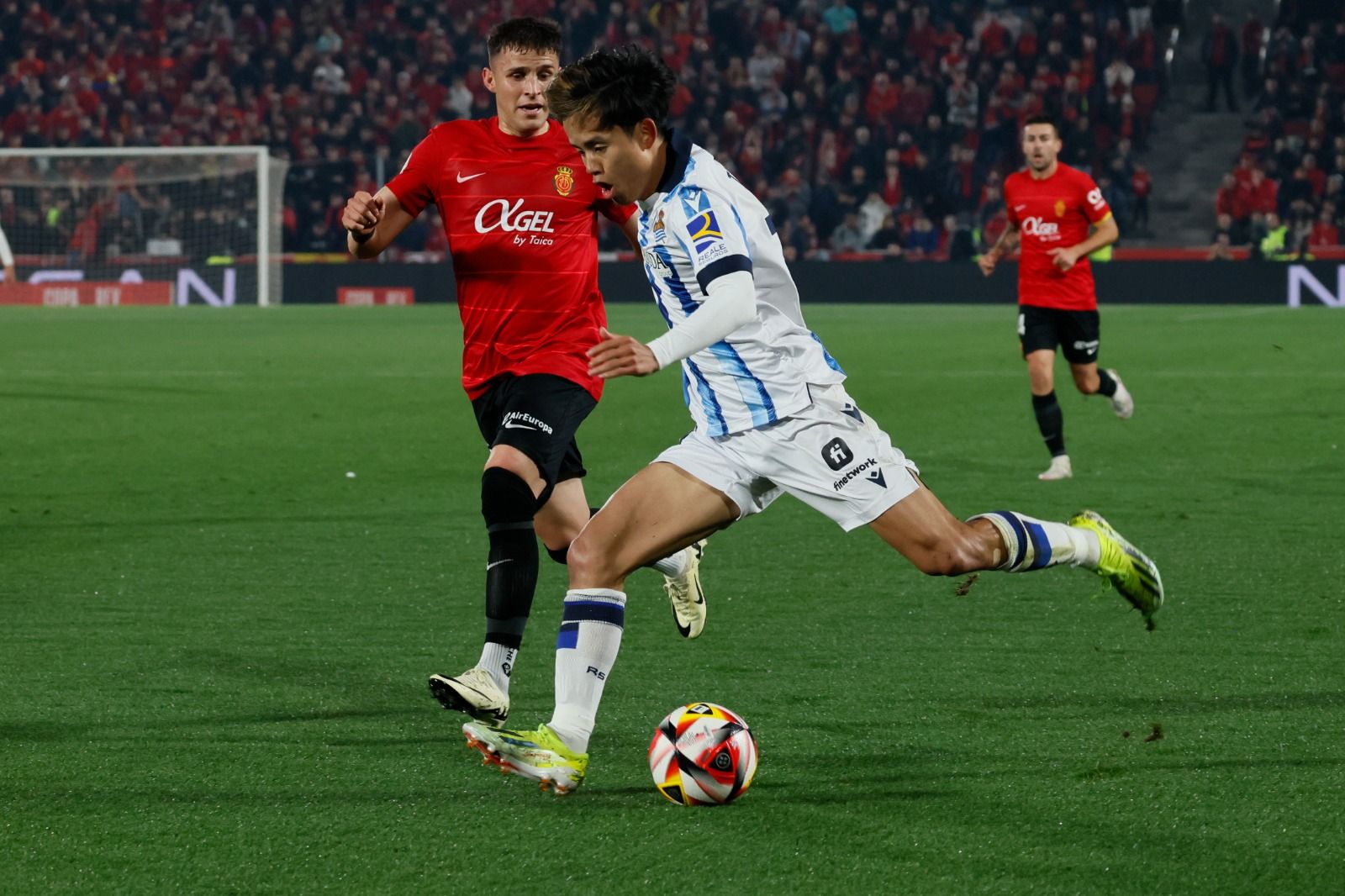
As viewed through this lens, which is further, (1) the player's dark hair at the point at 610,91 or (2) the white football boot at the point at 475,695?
(2) the white football boot at the point at 475,695

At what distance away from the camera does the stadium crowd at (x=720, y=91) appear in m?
30.6

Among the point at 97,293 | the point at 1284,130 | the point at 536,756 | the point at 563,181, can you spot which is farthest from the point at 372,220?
the point at 1284,130

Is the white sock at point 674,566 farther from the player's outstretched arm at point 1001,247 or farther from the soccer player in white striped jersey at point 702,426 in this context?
the player's outstretched arm at point 1001,247

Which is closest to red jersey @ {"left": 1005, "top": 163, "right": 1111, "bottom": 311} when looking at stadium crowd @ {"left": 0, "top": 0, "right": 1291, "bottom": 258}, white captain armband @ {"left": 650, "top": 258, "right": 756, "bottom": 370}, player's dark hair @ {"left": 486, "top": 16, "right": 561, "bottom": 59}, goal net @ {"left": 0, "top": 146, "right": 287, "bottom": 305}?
player's dark hair @ {"left": 486, "top": 16, "right": 561, "bottom": 59}

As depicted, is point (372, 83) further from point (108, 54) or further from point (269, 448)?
point (269, 448)

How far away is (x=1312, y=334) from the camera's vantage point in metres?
20.7

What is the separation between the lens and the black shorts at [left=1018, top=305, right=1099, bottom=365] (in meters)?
11.0

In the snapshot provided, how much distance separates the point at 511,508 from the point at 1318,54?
97.3 ft

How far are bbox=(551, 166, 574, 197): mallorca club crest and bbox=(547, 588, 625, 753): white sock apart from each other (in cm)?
172

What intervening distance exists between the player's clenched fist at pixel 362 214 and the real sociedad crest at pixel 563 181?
1.89 ft

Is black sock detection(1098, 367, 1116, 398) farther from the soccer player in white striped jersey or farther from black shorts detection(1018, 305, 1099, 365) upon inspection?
the soccer player in white striped jersey

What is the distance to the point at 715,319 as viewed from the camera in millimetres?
3984

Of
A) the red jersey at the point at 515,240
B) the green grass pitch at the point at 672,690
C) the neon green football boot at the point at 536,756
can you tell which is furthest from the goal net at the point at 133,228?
the neon green football boot at the point at 536,756

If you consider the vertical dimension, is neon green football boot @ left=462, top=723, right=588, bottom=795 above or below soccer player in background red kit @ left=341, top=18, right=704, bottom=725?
below
